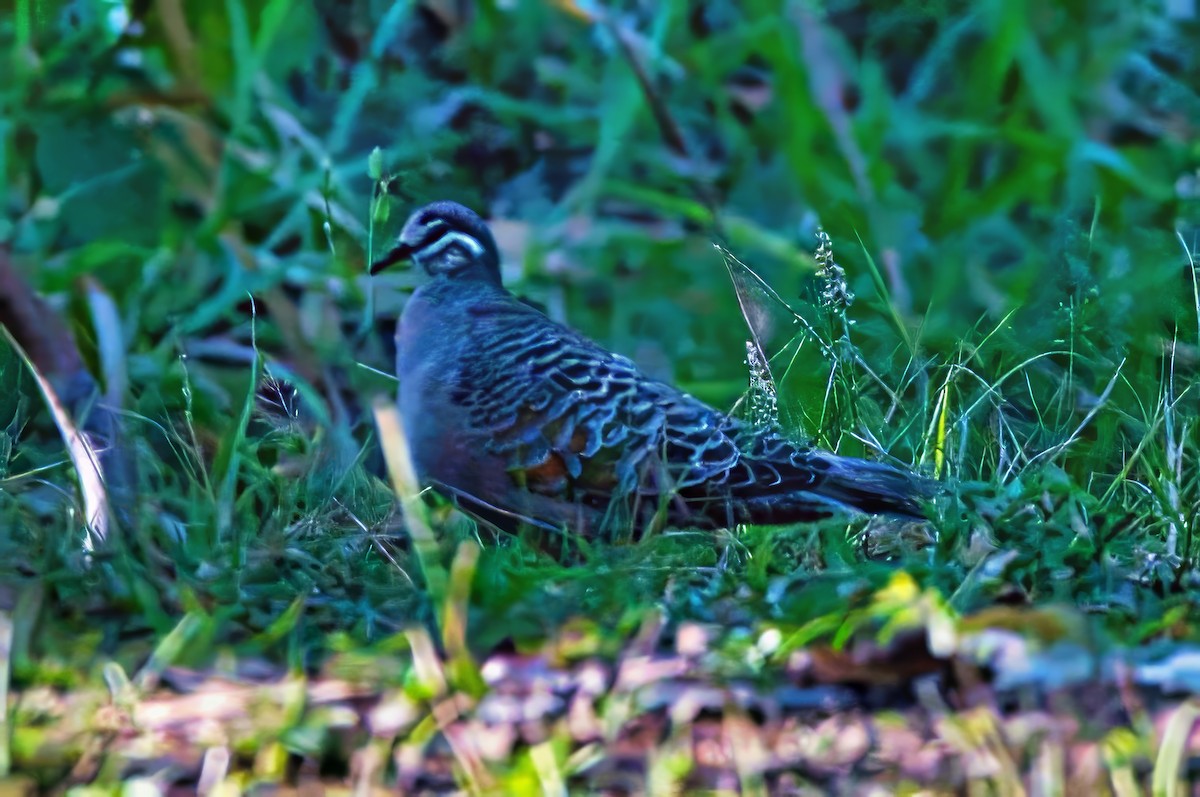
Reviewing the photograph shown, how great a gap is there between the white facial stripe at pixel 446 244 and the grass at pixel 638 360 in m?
0.33

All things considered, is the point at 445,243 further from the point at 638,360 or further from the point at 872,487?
the point at 872,487

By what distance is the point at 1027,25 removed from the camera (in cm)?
441

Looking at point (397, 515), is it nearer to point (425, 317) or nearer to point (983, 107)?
point (425, 317)

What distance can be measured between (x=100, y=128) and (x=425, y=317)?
1.60 meters

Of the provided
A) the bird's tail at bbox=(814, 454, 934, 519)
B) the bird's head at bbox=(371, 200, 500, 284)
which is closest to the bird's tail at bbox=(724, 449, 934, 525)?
the bird's tail at bbox=(814, 454, 934, 519)

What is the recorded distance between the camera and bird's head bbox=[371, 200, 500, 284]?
10.5 feet

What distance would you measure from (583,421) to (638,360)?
125cm

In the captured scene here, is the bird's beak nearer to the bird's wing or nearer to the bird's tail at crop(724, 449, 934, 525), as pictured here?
the bird's wing

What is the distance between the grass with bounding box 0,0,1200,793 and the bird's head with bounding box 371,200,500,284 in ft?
1.07

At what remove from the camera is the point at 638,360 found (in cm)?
401

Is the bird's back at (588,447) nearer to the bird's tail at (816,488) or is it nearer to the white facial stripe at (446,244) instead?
the bird's tail at (816,488)

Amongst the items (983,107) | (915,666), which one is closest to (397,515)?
(915,666)

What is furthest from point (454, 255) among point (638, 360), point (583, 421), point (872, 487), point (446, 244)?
point (872, 487)

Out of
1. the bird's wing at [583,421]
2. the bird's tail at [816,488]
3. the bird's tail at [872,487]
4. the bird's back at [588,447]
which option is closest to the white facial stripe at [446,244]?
the bird's back at [588,447]
